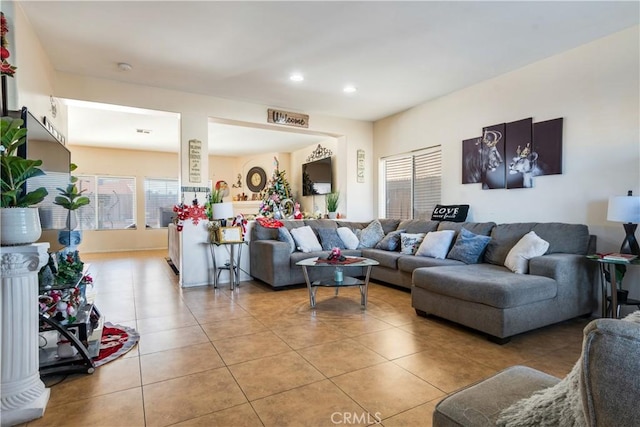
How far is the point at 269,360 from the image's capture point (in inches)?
92.6

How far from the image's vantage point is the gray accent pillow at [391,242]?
190 inches

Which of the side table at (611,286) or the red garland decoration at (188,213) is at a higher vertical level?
the red garland decoration at (188,213)

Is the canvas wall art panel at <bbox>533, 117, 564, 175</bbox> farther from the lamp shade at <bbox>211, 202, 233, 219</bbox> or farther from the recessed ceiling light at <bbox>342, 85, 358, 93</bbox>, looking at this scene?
the lamp shade at <bbox>211, 202, 233, 219</bbox>

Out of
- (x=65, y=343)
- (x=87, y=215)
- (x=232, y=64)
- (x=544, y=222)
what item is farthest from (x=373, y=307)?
(x=87, y=215)

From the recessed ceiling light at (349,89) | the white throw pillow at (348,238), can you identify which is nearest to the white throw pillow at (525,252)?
the white throw pillow at (348,238)

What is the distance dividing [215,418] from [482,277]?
235 centimetres

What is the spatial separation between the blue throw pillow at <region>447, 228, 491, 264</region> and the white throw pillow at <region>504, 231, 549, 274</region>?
0.49 metres

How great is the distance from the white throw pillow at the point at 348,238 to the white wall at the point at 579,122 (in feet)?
5.64

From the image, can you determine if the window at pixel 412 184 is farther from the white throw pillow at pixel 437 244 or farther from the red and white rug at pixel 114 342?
the red and white rug at pixel 114 342

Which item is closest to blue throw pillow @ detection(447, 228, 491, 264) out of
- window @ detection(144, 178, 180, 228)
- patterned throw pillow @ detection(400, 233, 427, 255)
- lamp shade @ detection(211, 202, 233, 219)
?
patterned throw pillow @ detection(400, 233, 427, 255)

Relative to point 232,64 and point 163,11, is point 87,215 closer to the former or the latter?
point 232,64

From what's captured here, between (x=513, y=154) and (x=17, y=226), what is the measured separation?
14.9 ft

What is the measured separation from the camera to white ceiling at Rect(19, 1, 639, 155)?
108 inches

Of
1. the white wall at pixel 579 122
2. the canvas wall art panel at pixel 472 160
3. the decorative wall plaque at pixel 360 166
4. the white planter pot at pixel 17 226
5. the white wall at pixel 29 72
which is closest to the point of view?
the white planter pot at pixel 17 226
